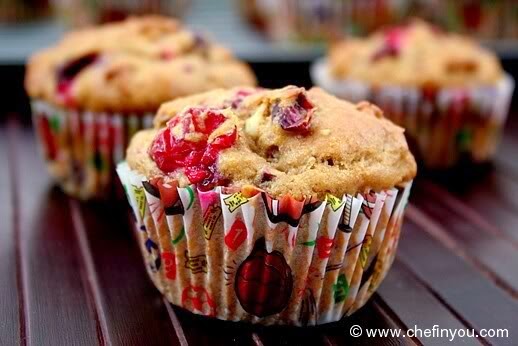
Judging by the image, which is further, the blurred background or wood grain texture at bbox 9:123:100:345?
the blurred background

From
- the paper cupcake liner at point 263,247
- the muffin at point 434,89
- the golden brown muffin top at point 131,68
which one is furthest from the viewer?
the muffin at point 434,89

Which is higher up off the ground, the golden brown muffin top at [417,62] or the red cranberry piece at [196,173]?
the red cranberry piece at [196,173]

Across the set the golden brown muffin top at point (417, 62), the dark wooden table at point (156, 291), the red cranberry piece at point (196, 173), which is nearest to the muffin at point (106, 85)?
the dark wooden table at point (156, 291)

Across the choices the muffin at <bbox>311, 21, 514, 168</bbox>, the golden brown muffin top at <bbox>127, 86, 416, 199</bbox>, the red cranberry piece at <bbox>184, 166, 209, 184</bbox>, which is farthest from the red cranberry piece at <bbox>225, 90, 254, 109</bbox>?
the muffin at <bbox>311, 21, 514, 168</bbox>

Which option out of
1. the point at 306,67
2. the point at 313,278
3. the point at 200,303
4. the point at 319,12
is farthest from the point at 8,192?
the point at 319,12

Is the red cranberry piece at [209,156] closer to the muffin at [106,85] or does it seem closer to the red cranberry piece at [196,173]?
the red cranberry piece at [196,173]

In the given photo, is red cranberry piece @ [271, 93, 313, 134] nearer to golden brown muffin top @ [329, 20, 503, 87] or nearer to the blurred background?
golden brown muffin top @ [329, 20, 503, 87]

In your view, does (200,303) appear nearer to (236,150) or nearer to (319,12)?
(236,150)
